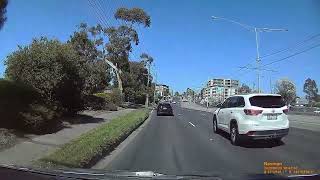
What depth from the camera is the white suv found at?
16.9m

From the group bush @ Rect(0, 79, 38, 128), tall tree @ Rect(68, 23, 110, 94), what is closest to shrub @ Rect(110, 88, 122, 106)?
tall tree @ Rect(68, 23, 110, 94)

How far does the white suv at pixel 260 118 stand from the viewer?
55.4 feet

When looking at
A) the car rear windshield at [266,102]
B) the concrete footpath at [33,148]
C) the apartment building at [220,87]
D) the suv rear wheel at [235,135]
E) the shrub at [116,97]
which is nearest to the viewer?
the concrete footpath at [33,148]

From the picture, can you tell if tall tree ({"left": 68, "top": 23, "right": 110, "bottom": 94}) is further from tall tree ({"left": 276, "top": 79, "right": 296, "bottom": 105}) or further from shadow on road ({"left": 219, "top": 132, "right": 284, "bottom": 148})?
tall tree ({"left": 276, "top": 79, "right": 296, "bottom": 105})

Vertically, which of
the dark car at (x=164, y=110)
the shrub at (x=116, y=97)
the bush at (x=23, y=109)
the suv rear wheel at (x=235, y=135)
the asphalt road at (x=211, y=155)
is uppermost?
the shrub at (x=116, y=97)

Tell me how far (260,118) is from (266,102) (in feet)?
2.45

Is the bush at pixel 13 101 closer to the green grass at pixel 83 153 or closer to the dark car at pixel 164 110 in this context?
the green grass at pixel 83 153

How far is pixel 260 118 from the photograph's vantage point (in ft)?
55.5

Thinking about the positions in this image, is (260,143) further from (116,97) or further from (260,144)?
(116,97)

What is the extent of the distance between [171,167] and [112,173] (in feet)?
19.8

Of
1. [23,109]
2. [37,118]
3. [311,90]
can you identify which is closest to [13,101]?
[23,109]

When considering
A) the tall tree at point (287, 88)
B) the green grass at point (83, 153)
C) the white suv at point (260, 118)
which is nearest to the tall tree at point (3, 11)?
the green grass at point (83, 153)

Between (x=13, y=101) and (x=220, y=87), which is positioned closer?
(x=13, y=101)

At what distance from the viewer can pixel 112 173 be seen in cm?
569
